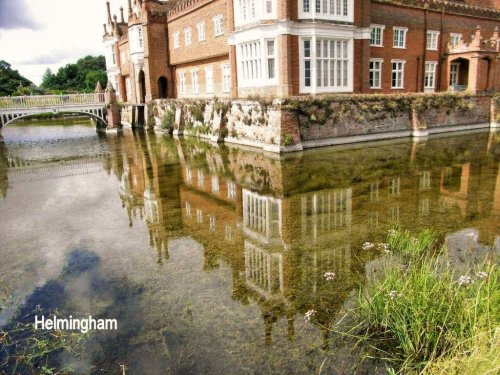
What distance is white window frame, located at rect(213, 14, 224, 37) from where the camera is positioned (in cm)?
2405

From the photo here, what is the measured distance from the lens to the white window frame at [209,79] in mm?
26967

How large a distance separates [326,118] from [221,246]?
1229cm

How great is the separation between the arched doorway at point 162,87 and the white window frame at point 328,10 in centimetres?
1644

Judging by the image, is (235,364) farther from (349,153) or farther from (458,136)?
(458,136)

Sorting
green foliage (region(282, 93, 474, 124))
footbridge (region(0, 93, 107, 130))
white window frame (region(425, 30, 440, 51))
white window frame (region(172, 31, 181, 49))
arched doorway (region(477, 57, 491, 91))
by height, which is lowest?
green foliage (region(282, 93, 474, 124))

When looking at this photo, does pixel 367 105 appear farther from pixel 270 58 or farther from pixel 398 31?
pixel 398 31

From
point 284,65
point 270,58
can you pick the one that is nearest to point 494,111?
point 284,65

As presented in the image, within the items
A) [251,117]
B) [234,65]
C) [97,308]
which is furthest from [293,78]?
[97,308]

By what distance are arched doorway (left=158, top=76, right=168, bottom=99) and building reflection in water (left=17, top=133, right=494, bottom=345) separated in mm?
15663

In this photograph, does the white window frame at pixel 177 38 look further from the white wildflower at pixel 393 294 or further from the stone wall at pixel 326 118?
the white wildflower at pixel 393 294

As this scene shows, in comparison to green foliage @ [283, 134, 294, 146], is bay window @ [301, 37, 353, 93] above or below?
above

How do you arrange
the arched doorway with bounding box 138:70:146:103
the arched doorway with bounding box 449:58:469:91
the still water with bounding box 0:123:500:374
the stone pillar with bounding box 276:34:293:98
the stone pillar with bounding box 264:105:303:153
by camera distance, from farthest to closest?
the arched doorway with bounding box 138:70:146:103 < the arched doorway with bounding box 449:58:469:91 < the stone pillar with bounding box 276:34:293:98 < the stone pillar with bounding box 264:105:303:153 < the still water with bounding box 0:123:500:374

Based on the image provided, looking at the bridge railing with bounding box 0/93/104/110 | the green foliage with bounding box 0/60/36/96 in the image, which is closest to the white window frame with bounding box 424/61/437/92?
the bridge railing with bounding box 0/93/104/110

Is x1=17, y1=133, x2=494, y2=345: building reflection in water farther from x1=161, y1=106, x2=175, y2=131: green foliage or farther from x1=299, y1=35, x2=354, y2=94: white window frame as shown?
x1=161, y1=106, x2=175, y2=131: green foliage
